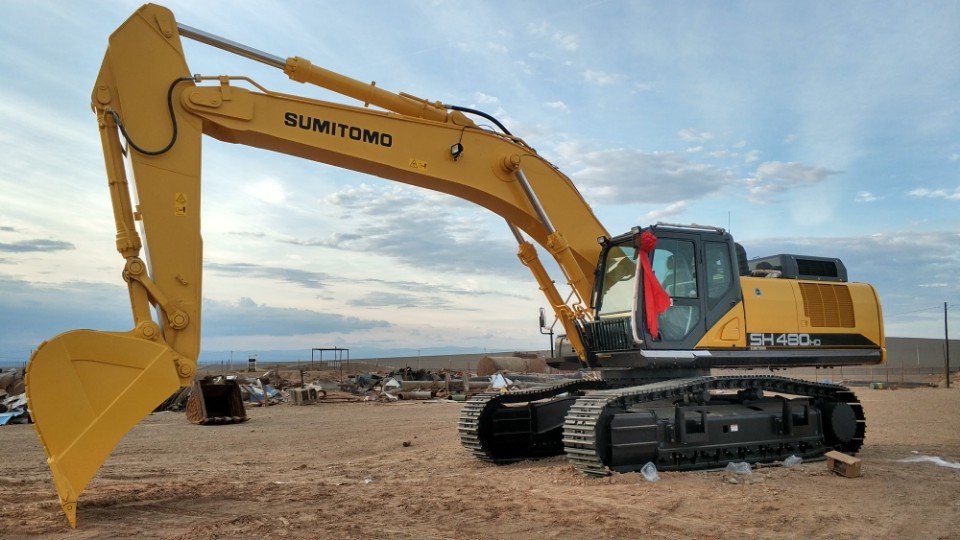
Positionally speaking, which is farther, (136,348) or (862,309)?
(862,309)

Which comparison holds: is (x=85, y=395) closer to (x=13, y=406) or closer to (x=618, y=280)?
(x=618, y=280)

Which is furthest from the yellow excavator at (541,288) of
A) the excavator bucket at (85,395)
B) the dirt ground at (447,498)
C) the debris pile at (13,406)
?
the debris pile at (13,406)

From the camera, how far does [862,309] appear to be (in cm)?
1092

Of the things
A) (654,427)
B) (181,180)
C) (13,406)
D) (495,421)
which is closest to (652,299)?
(654,427)

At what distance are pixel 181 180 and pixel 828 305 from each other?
28.6 ft

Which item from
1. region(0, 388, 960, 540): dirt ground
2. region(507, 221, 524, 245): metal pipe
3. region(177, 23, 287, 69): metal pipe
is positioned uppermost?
region(177, 23, 287, 69): metal pipe

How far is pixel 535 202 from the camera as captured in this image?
968 centimetres

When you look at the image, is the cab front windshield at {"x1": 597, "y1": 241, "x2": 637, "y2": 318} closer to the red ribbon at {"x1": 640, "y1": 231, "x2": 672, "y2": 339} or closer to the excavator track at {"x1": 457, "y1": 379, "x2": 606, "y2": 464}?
the red ribbon at {"x1": 640, "y1": 231, "x2": 672, "y2": 339}

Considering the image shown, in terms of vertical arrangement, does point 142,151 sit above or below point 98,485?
above

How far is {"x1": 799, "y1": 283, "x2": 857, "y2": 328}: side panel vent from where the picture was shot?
10508 mm

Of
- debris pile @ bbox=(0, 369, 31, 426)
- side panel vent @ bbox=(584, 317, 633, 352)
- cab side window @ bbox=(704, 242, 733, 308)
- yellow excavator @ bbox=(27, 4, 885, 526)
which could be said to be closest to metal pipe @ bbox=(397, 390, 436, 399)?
debris pile @ bbox=(0, 369, 31, 426)

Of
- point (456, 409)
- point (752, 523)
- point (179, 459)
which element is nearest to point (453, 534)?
point (752, 523)

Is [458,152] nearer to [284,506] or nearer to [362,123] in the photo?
[362,123]

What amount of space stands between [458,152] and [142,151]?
3.56m
